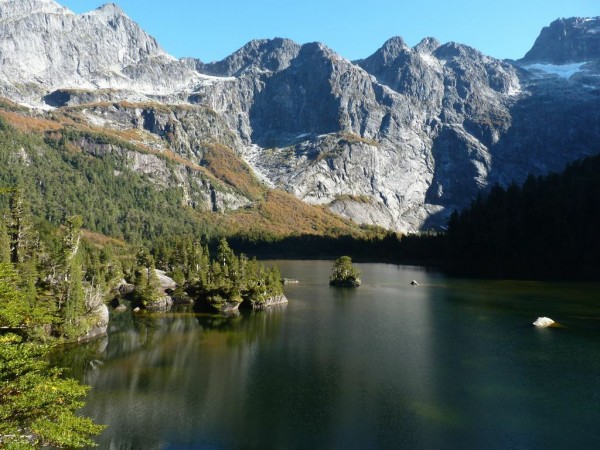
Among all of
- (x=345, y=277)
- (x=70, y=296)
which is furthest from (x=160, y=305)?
(x=345, y=277)

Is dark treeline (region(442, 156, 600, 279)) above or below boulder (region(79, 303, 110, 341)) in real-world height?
above

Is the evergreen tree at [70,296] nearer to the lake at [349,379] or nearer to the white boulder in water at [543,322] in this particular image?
the lake at [349,379]

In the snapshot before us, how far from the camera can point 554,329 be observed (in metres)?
81.8

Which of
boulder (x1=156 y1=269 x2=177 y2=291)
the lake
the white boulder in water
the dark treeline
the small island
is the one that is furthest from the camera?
the dark treeline

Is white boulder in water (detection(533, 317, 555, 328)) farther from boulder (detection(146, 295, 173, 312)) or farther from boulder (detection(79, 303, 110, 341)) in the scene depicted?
boulder (detection(146, 295, 173, 312))

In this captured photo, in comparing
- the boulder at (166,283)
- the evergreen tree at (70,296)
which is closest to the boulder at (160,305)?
the boulder at (166,283)

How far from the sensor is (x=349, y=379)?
56750 millimetres

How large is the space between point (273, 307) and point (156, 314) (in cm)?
2670

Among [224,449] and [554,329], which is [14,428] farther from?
[554,329]

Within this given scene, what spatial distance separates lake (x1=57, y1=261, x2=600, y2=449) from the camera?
42.0m

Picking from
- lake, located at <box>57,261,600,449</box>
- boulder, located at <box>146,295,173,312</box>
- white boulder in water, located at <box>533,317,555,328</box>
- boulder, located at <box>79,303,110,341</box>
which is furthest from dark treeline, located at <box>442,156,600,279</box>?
boulder, located at <box>79,303,110,341</box>

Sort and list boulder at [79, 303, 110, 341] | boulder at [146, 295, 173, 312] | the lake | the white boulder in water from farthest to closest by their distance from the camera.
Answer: boulder at [146, 295, 173, 312] < the white boulder in water < boulder at [79, 303, 110, 341] < the lake

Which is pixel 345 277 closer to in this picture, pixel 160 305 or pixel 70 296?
pixel 160 305

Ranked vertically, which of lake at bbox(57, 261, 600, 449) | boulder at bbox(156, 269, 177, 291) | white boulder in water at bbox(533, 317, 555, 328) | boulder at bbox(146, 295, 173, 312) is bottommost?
lake at bbox(57, 261, 600, 449)
